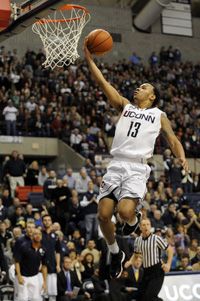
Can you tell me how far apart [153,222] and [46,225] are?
4323mm

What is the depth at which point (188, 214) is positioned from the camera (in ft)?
57.1

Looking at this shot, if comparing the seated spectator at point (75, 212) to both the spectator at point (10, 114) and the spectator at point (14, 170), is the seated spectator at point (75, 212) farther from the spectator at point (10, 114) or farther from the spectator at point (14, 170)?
the spectator at point (10, 114)

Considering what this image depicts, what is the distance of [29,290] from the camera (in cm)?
1189

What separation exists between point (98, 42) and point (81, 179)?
10.9m

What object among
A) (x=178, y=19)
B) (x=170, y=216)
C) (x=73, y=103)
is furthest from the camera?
(x=178, y=19)

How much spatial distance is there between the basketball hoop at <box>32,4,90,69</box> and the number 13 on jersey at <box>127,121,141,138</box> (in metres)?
2.14

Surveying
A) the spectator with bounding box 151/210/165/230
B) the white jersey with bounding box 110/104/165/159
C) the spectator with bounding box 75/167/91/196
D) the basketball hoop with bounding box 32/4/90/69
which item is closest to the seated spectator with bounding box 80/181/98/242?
the spectator with bounding box 75/167/91/196

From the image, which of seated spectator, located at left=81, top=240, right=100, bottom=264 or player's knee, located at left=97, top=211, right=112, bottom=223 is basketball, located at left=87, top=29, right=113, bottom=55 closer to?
player's knee, located at left=97, top=211, right=112, bottom=223

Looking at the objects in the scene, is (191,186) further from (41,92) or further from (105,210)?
(105,210)

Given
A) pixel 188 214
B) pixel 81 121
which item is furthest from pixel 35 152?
pixel 188 214

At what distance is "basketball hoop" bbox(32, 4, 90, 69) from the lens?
905cm

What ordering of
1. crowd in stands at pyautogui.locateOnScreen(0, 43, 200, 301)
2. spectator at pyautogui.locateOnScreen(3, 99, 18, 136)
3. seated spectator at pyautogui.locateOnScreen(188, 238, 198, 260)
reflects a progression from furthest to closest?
spectator at pyautogui.locateOnScreen(3, 99, 18, 136) → seated spectator at pyautogui.locateOnScreen(188, 238, 198, 260) → crowd in stands at pyautogui.locateOnScreen(0, 43, 200, 301)

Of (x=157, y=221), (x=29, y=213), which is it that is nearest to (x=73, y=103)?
(x=157, y=221)

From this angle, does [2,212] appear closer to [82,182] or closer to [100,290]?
[82,182]
